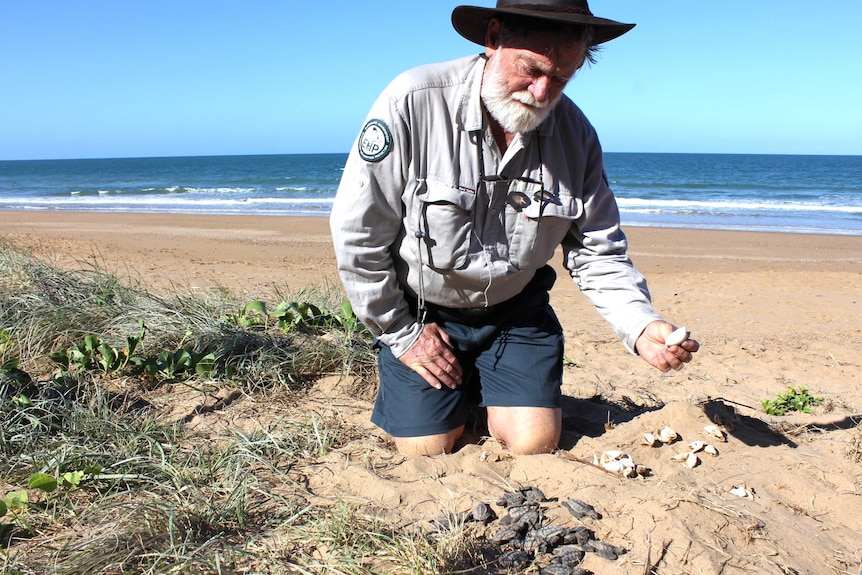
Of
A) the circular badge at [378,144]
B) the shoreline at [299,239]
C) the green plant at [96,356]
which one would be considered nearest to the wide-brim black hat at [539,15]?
the circular badge at [378,144]

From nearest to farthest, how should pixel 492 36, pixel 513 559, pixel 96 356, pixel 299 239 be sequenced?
pixel 513 559 < pixel 492 36 < pixel 96 356 < pixel 299 239

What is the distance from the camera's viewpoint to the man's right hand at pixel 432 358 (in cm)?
303

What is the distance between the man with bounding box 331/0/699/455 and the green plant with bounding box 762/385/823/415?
1.00 metres

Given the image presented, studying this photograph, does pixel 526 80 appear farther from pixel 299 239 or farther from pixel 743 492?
pixel 299 239

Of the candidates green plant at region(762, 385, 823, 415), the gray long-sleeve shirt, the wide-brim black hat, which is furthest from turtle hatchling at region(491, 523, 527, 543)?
green plant at region(762, 385, 823, 415)

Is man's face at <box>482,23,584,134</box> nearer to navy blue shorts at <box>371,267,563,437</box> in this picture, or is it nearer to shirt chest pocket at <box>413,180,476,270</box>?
shirt chest pocket at <box>413,180,476,270</box>

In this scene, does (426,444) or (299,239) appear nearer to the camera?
(426,444)

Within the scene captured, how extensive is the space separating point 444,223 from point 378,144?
40 cm

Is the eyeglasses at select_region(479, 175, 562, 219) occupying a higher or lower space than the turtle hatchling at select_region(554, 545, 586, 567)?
higher

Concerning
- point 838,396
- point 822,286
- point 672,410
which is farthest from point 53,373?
point 822,286

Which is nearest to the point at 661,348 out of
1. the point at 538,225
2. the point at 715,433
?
the point at 715,433

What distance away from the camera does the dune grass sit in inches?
81.6

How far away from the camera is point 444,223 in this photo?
2828 millimetres

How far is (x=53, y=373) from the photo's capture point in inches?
141
